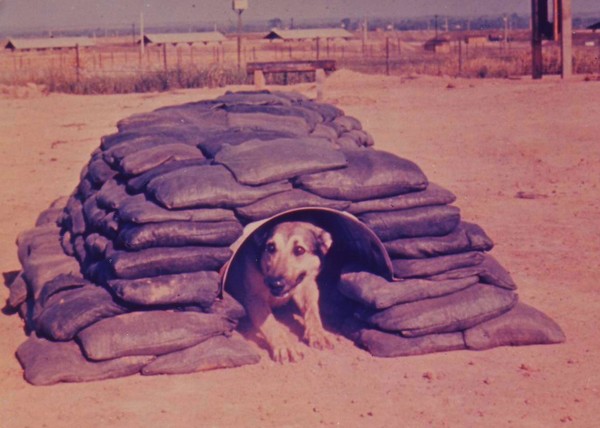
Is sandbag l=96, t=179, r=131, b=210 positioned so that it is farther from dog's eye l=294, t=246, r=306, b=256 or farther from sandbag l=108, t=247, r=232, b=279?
dog's eye l=294, t=246, r=306, b=256

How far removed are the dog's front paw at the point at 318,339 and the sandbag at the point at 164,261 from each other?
30.6 inches

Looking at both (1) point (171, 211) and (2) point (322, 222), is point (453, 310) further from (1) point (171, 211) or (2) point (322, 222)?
(1) point (171, 211)

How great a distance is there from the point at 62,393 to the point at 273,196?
178cm

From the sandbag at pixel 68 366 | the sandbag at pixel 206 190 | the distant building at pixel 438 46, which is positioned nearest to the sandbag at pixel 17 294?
the sandbag at pixel 68 366

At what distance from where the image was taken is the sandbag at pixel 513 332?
608 centimetres

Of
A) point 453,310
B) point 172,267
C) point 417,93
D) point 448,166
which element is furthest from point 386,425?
point 417,93

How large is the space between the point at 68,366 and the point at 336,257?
2.24 m

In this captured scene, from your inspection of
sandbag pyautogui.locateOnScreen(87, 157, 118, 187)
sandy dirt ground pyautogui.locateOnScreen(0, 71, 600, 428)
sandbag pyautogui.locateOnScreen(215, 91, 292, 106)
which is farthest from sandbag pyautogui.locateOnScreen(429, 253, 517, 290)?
sandbag pyautogui.locateOnScreen(215, 91, 292, 106)

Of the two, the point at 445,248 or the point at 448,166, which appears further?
the point at 448,166

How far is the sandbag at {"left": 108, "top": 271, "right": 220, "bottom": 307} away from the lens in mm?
5773

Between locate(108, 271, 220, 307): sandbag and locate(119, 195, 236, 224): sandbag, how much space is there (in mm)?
350

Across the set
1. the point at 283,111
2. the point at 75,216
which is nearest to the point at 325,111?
the point at 283,111

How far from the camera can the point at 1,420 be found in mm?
5027

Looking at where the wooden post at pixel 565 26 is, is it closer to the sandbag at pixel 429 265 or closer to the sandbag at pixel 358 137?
the sandbag at pixel 358 137
